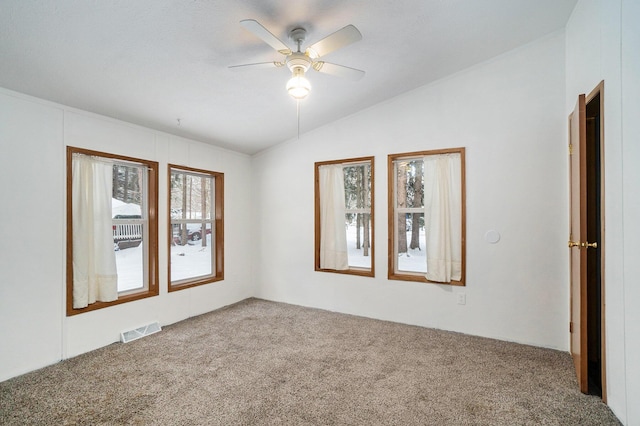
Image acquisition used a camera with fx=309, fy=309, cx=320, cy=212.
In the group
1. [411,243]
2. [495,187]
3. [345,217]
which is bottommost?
[411,243]

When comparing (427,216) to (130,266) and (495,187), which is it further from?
(130,266)

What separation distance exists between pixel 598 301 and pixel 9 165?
501 cm

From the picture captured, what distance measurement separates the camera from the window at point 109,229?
2977mm

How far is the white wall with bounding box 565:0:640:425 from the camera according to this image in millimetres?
1729

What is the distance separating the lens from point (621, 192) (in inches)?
73.9

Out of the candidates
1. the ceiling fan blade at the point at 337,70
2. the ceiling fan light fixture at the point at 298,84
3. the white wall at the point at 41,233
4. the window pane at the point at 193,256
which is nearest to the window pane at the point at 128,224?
the white wall at the point at 41,233

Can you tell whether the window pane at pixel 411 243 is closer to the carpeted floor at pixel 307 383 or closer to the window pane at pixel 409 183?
the window pane at pixel 409 183

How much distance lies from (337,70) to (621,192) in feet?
6.63

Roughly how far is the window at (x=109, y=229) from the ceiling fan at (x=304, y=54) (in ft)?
6.66

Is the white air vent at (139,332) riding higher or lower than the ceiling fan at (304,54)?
lower

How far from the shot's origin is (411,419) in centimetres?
200

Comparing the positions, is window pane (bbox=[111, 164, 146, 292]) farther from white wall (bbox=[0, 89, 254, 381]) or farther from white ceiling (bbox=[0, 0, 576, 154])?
white ceiling (bbox=[0, 0, 576, 154])

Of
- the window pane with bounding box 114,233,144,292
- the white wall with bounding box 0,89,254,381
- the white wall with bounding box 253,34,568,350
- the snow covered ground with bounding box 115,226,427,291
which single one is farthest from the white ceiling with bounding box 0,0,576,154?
the snow covered ground with bounding box 115,226,427,291

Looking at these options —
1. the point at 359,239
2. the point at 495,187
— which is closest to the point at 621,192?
the point at 495,187
